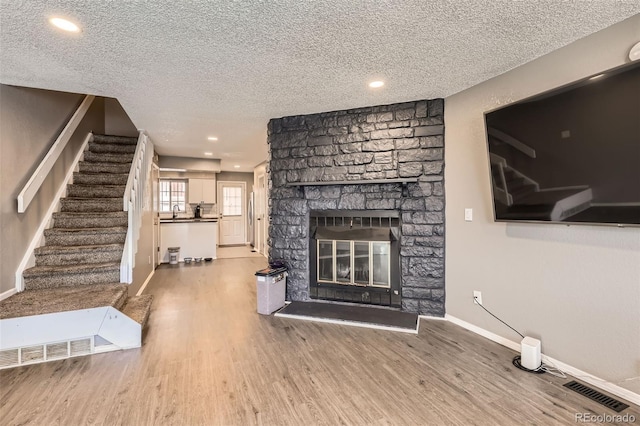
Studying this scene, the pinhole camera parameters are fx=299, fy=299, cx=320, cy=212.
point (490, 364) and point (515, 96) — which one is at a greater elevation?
point (515, 96)

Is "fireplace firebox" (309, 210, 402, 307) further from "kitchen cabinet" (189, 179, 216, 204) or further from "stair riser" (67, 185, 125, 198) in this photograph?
"kitchen cabinet" (189, 179, 216, 204)

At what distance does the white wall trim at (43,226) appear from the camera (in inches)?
116

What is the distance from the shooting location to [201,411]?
171 cm

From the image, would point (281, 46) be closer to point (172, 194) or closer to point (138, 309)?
point (138, 309)

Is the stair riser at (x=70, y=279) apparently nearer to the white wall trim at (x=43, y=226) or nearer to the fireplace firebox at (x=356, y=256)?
the white wall trim at (x=43, y=226)

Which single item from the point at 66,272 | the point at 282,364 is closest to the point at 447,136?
the point at 282,364

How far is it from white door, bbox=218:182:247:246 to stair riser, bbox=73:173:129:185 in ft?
13.8

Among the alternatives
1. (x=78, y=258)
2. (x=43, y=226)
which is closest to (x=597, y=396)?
(x=78, y=258)

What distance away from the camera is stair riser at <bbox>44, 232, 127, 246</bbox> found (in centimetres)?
343

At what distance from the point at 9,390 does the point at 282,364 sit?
1.73 meters

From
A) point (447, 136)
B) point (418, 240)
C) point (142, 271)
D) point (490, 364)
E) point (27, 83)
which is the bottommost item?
point (490, 364)

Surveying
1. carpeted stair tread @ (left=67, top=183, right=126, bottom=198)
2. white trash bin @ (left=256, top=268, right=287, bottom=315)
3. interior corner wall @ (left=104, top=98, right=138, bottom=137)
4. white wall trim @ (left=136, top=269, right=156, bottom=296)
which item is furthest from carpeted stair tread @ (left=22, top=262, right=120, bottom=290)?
interior corner wall @ (left=104, top=98, right=138, bottom=137)

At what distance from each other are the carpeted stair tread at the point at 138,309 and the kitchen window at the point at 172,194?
193 inches

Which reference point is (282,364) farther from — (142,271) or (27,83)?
(27,83)
